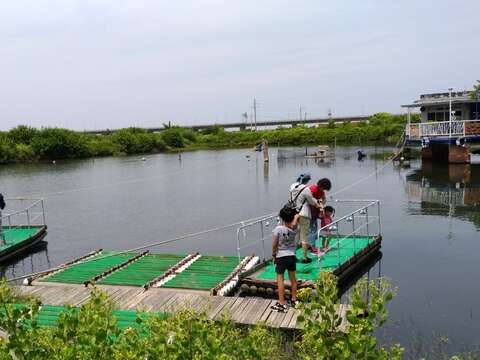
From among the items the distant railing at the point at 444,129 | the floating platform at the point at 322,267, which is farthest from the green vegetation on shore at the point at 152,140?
the floating platform at the point at 322,267

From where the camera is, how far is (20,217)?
24.2m

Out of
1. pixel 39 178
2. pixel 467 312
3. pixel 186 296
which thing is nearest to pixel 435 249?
pixel 467 312

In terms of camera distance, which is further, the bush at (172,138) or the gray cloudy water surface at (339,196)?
the bush at (172,138)

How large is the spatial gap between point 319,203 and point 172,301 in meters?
4.40

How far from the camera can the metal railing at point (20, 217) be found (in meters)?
18.4

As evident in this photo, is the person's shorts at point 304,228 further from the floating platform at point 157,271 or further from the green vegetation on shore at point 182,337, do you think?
the green vegetation on shore at point 182,337

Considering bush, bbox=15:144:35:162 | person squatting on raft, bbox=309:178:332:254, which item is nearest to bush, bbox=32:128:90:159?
bush, bbox=15:144:35:162

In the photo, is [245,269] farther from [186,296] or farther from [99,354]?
[99,354]

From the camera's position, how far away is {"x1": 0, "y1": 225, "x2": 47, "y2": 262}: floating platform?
16502mm

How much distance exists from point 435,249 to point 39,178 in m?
37.2

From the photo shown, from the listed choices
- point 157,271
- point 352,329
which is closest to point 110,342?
point 352,329

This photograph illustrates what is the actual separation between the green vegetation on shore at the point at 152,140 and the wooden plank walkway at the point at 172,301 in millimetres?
62019

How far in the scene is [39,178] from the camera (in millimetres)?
43719

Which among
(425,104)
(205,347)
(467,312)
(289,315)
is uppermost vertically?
(425,104)
